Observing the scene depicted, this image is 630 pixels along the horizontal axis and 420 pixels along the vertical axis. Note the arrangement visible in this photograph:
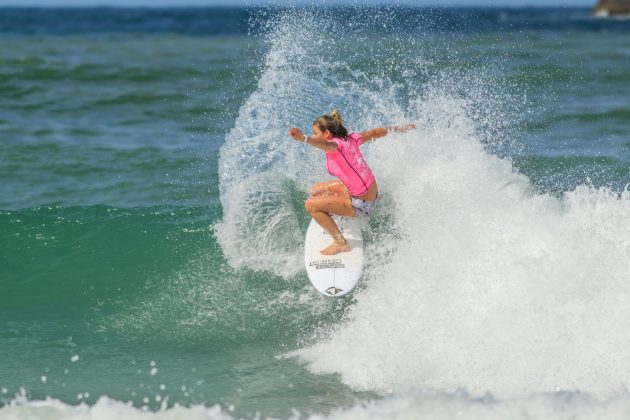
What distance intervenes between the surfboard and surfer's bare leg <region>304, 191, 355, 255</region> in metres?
0.08

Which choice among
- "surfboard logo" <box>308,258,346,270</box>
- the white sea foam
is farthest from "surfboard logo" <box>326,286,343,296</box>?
the white sea foam

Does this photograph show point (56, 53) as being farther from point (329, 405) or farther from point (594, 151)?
point (329, 405)

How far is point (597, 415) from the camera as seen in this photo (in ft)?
19.5

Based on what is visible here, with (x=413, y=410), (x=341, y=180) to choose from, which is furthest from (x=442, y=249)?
(x=413, y=410)

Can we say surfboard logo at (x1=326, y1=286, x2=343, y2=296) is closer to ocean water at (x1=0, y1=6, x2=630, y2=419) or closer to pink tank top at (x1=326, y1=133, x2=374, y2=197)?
ocean water at (x1=0, y1=6, x2=630, y2=419)

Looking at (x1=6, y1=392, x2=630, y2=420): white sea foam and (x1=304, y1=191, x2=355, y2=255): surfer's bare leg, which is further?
(x1=304, y1=191, x2=355, y2=255): surfer's bare leg

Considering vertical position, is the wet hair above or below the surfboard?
above

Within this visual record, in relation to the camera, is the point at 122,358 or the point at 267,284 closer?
the point at 122,358

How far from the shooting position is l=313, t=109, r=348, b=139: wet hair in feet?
25.7

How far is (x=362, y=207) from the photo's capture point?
8.32 m

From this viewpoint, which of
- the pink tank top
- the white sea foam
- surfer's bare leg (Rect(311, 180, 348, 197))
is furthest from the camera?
surfer's bare leg (Rect(311, 180, 348, 197))

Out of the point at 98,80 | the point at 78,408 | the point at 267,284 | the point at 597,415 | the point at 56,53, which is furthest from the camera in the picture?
the point at 56,53

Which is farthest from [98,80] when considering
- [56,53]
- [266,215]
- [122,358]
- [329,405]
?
[329,405]

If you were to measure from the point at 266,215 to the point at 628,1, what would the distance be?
274 ft
